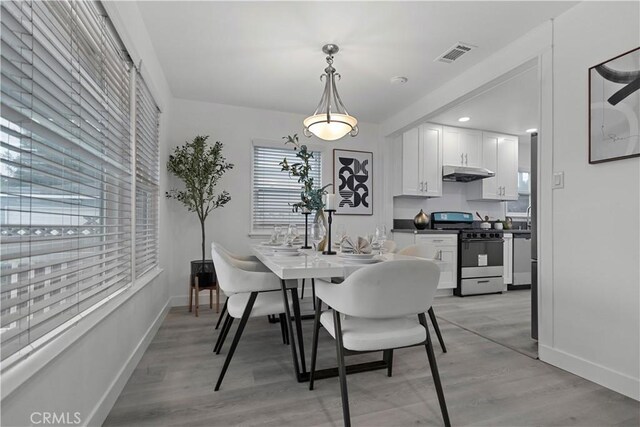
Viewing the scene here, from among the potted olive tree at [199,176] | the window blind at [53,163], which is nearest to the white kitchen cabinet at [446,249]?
the potted olive tree at [199,176]

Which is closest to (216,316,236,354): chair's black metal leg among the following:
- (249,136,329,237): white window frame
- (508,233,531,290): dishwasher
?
(249,136,329,237): white window frame

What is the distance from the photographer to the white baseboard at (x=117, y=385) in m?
1.46

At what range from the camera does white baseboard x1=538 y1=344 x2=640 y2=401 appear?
1793mm

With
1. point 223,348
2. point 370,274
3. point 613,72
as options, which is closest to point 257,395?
point 223,348

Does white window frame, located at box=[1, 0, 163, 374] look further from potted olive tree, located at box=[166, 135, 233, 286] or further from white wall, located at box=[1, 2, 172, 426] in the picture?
potted olive tree, located at box=[166, 135, 233, 286]

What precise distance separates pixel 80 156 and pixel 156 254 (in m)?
1.77

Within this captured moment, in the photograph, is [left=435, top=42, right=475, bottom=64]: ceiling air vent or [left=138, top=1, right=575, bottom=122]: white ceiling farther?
[left=435, top=42, right=475, bottom=64]: ceiling air vent

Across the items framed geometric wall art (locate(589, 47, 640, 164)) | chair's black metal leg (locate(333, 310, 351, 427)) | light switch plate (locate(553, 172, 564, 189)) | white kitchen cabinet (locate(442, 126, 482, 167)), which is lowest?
chair's black metal leg (locate(333, 310, 351, 427))

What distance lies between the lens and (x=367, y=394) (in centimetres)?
180

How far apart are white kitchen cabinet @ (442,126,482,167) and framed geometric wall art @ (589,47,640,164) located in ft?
9.45

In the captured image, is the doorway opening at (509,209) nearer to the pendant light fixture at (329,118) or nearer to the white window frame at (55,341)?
the pendant light fixture at (329,118)

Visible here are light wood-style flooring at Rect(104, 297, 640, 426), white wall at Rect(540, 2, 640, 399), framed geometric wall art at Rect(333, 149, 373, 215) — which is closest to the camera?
light wood-style flooring at Rect(104, 297, 640, 426)

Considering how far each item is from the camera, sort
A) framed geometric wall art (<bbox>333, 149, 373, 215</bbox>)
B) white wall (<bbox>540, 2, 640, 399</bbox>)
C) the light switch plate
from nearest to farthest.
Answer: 1. white wall (<bbox>540, 2, 640, 399</bbox>)
2. the light switch plate
3. framed geometric wall art (<bbox>333, 149, 373, 215</bbox>)

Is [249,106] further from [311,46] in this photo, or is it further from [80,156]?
[80,156]
